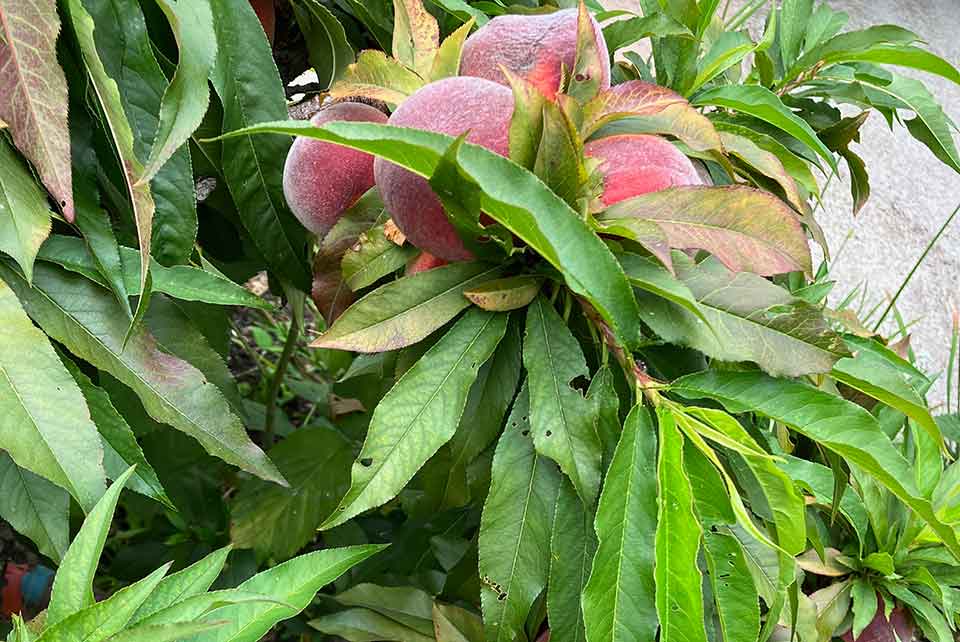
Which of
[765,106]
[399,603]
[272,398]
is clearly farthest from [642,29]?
[272,398]

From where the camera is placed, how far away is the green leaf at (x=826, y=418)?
426mm

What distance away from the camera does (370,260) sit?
49 cm

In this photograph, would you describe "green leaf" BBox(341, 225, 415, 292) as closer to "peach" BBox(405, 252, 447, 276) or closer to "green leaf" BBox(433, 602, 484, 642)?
"peach" BBox(405, 252, 447, 276)

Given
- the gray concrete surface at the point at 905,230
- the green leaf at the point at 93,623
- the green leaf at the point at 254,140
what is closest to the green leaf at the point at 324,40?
the green leaf at the point at 254,140

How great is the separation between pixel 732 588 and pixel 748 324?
139mm

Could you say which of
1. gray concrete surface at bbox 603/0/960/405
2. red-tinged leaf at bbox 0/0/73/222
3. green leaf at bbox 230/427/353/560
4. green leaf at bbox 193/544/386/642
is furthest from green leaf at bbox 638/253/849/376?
gray concrete surface at bbox 603/0/960/405

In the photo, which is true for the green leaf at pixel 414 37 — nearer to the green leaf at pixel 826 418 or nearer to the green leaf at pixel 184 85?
the green leaf at pixel 184 85

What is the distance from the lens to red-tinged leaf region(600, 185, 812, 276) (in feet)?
1.36

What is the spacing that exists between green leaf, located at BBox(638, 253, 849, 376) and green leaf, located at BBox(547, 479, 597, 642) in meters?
0.11

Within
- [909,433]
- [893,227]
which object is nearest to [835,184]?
[893,227]

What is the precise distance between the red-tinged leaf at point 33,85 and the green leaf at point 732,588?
1.21 feet

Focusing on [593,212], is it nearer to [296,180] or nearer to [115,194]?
[296,180]

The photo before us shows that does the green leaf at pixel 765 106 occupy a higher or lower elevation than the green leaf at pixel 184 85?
lower

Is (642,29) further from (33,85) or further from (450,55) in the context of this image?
(33,85)
